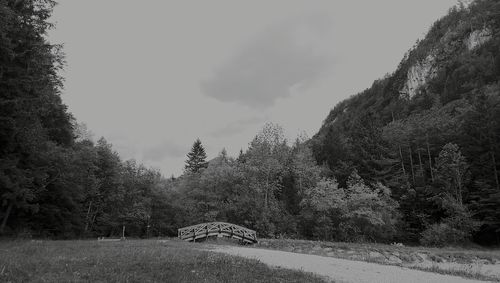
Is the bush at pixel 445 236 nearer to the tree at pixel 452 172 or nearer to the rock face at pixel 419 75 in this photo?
the tree at pixel 452 172

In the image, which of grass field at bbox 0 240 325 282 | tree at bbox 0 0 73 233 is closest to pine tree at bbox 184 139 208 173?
tree at bbox 0 0 73 233

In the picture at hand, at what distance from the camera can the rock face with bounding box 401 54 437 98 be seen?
11903 centimetres

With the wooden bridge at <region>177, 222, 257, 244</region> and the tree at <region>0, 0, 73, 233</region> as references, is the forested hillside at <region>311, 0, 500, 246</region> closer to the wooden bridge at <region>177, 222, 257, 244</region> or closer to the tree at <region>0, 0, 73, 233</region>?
the wooden bridge at <region>177, 222, 257, 244</region>

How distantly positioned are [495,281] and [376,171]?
42.5 meters

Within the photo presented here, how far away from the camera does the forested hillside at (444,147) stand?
43719 mm

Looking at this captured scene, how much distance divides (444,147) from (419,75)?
86.1m

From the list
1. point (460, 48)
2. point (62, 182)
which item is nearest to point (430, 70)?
point (460, 48)

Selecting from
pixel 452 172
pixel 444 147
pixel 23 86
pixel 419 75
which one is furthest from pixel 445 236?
pixel 419 75

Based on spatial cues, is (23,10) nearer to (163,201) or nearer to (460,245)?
(163,201)

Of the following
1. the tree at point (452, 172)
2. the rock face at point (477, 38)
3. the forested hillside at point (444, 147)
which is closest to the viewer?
the tree at point (452, 172)

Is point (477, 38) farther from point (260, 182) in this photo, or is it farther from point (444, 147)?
point (260, 182)

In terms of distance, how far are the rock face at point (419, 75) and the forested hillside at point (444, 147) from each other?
43 cm

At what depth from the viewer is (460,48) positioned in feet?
387

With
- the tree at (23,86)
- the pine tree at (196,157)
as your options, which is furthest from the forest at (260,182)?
the pine tree at (196,157)
